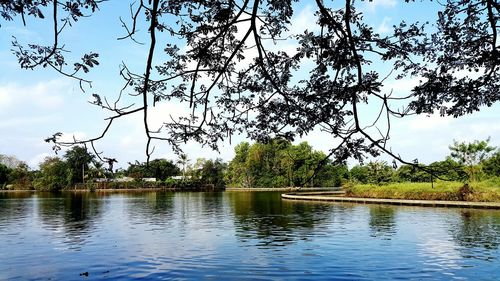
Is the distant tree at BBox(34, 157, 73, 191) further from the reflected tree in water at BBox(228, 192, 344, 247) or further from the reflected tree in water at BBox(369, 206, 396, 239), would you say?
the reflected tree in water at BBox(369, 206, 396, 239)

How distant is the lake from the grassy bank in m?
8.02

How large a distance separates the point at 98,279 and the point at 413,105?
487 inches

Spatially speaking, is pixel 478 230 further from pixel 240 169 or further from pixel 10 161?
pixel 10 161

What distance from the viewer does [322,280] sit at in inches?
556

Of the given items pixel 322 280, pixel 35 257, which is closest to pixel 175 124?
pixel 322 280

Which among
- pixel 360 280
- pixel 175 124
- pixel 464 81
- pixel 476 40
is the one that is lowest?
pixel 360 280

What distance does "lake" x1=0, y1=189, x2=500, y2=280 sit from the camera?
15.1 metres

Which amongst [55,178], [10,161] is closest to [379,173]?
[55,178]

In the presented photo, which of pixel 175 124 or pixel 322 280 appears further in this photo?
pixel 322 280

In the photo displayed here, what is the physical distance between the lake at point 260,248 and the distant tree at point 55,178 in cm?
8587

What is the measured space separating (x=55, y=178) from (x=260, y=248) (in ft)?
342

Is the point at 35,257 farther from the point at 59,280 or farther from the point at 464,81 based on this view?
the point at 464,81

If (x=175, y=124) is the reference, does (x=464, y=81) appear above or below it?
above

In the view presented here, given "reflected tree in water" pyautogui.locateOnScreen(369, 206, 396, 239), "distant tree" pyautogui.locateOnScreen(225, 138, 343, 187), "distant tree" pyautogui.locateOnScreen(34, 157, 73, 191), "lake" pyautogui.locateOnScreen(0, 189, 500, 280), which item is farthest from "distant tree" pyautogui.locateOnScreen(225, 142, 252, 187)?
"lake" pyautogui.locateOnScreen(0, 189, 500, 280)
